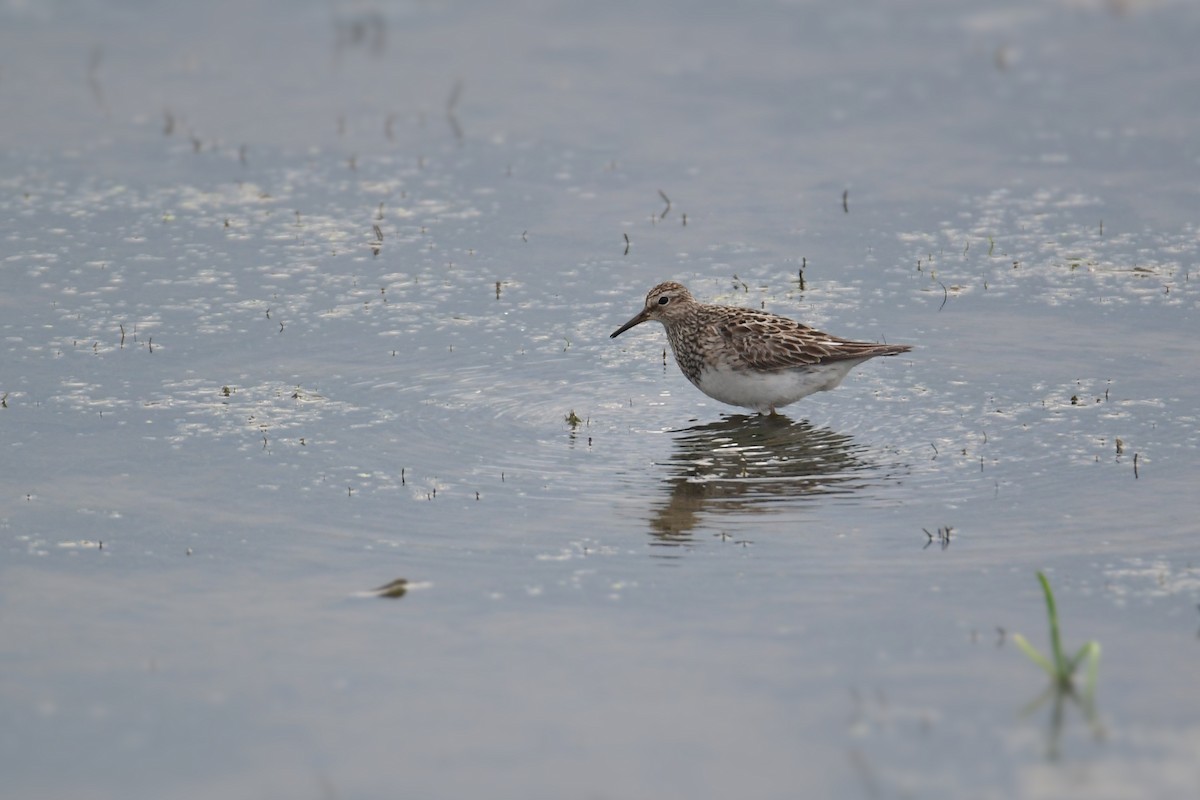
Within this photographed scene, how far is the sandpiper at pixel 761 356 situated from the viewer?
13617 millimetres

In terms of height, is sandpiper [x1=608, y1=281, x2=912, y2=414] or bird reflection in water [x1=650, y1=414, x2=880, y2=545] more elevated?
sandpiper [x1=608, y1=281, x2=912, y2=414]

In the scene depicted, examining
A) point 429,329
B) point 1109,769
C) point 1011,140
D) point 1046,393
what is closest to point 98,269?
point 429,329

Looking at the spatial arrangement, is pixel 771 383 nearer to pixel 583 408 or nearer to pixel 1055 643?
pixel 583 408

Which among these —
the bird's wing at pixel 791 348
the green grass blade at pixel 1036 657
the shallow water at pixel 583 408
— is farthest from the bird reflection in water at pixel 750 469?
the green grass blade at pixel 1036 657

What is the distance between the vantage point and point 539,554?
10.9 m

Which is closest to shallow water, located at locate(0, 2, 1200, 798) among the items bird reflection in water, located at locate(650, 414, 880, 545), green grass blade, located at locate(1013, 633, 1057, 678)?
bird reflection in water, located at locate(650, 414, 880, 545)

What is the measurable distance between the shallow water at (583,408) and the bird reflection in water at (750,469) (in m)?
0.06

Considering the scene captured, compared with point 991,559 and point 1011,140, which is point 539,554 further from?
point 1011,140

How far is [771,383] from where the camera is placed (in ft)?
44.8

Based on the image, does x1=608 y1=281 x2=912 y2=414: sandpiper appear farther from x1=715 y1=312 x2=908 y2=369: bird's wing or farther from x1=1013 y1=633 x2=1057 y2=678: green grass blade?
x1=1013 y1=633 x2=1057 y2=678: green grass blade

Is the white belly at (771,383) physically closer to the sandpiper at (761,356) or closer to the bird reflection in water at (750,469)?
the sandpiper at (761,356)

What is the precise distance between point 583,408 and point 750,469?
1612mm

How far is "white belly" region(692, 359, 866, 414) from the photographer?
44.8 feet

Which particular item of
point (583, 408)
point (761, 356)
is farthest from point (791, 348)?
point (583, 408)
